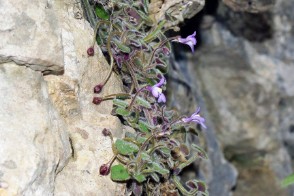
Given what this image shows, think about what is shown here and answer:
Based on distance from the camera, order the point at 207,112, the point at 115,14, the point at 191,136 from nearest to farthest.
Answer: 1. the point at 115,14
2. the point at 191,136
3. the point at 207,112

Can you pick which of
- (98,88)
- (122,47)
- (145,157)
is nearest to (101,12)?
(122,47)

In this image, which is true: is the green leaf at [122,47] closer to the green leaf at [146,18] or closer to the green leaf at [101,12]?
the green leaf at [101,12]

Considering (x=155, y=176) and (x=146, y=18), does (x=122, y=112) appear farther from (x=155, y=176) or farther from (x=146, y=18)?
(x=146, y=18)

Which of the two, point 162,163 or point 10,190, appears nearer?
point 10,190

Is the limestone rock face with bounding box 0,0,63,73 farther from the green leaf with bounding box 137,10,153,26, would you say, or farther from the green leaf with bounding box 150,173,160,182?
the green leaf with bounding box 137,10,153,26

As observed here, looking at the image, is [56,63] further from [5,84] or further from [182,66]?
[182,66]

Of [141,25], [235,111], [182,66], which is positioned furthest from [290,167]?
[141,25]

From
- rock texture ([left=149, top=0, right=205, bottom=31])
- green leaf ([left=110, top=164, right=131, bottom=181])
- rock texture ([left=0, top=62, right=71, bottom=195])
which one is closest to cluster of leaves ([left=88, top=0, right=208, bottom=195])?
green leaf ([left=110, top=164, right=131, bottom=181])
